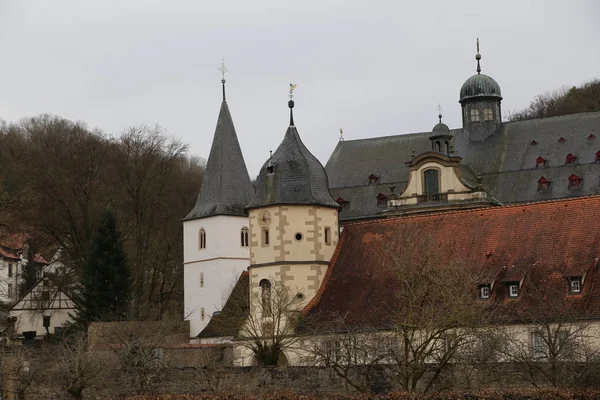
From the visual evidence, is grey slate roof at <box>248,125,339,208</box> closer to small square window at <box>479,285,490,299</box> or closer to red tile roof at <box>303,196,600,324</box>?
red tile roof at <box>303,196,600,324</box>

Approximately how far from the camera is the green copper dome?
70188 millimetres

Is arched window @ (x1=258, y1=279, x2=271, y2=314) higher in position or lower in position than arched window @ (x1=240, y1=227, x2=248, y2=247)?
lower

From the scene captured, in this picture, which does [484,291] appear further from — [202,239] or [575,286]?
[202,239]

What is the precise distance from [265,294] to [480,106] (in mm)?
30140

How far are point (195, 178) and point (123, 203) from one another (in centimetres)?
1400

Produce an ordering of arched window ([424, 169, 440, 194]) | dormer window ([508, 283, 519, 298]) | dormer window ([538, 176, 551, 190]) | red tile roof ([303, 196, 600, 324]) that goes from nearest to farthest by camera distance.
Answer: red tile roof ([303, 196, 600, 324])
dormer window ([508, 283, 519, 298])
arched window ([424, 169, 440, 194])
dormer window ([538, 176, 551, 190])

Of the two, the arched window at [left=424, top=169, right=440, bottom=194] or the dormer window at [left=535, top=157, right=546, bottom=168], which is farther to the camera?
the dormer window at [left=535, top=157, right=546, bottom=168]

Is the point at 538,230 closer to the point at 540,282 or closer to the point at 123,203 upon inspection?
the point at 540,282

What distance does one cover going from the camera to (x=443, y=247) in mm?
41031

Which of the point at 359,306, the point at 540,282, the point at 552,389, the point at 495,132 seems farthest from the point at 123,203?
the point at 552,389

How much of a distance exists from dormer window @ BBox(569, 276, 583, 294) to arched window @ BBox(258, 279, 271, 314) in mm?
10082

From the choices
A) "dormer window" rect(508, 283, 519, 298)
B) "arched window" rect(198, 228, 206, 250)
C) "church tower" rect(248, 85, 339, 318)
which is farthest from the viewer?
"arched window" rect(198, 228, 206, 250)

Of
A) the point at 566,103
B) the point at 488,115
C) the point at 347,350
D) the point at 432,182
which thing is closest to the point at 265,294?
the point at 347,350

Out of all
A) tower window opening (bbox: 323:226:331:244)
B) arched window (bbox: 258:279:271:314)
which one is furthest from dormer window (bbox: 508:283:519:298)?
tower window opening (bbox: 323:226:331:244)
